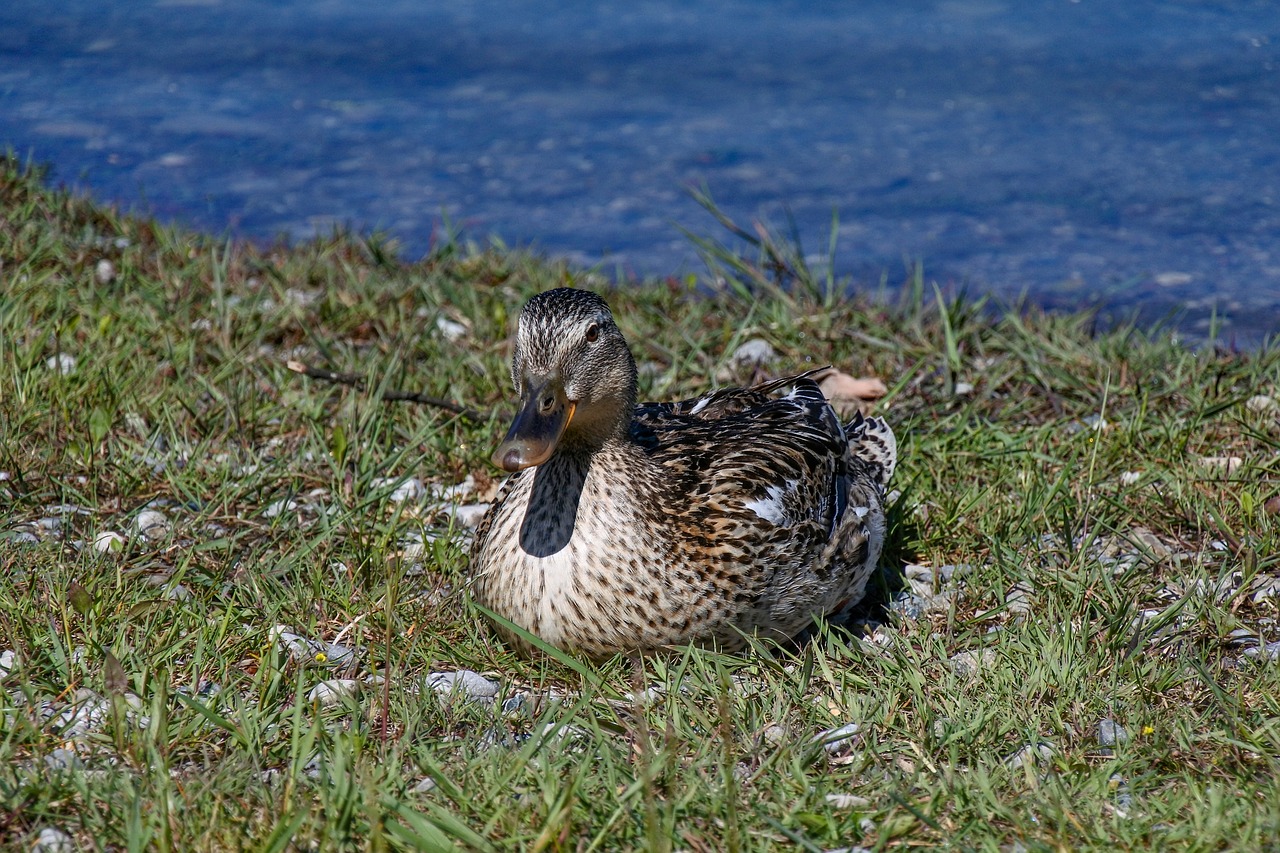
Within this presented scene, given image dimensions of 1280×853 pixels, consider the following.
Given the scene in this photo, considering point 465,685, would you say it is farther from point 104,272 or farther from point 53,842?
point 104,272

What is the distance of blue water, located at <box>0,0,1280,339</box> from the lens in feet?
28.0

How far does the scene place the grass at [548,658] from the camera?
3.06m

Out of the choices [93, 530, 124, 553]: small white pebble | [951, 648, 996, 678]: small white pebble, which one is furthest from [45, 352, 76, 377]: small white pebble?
[951, 648, 996, 678]: small white pebble

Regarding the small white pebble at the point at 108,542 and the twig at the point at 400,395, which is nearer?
the small white pebble at the point at 108,542

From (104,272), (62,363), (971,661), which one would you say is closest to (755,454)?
(971,661)

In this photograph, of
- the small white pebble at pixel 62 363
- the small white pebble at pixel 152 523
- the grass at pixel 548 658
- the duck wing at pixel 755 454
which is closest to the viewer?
the grass at pixel 548 658

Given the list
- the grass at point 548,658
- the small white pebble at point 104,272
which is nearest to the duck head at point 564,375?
the grass at point 548,658

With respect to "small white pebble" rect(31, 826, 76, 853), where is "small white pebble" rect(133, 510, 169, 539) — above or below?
below

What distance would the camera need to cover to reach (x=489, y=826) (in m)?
2.91

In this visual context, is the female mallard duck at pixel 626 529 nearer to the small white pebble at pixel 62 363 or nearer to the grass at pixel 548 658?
the grass at pixel 548 658

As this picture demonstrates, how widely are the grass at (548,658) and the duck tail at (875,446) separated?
0.17 meters

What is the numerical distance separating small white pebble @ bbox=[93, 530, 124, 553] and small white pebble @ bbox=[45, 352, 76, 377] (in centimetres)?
109

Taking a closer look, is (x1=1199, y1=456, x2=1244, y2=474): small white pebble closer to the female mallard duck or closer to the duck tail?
the duck tail

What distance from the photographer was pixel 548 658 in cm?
400
